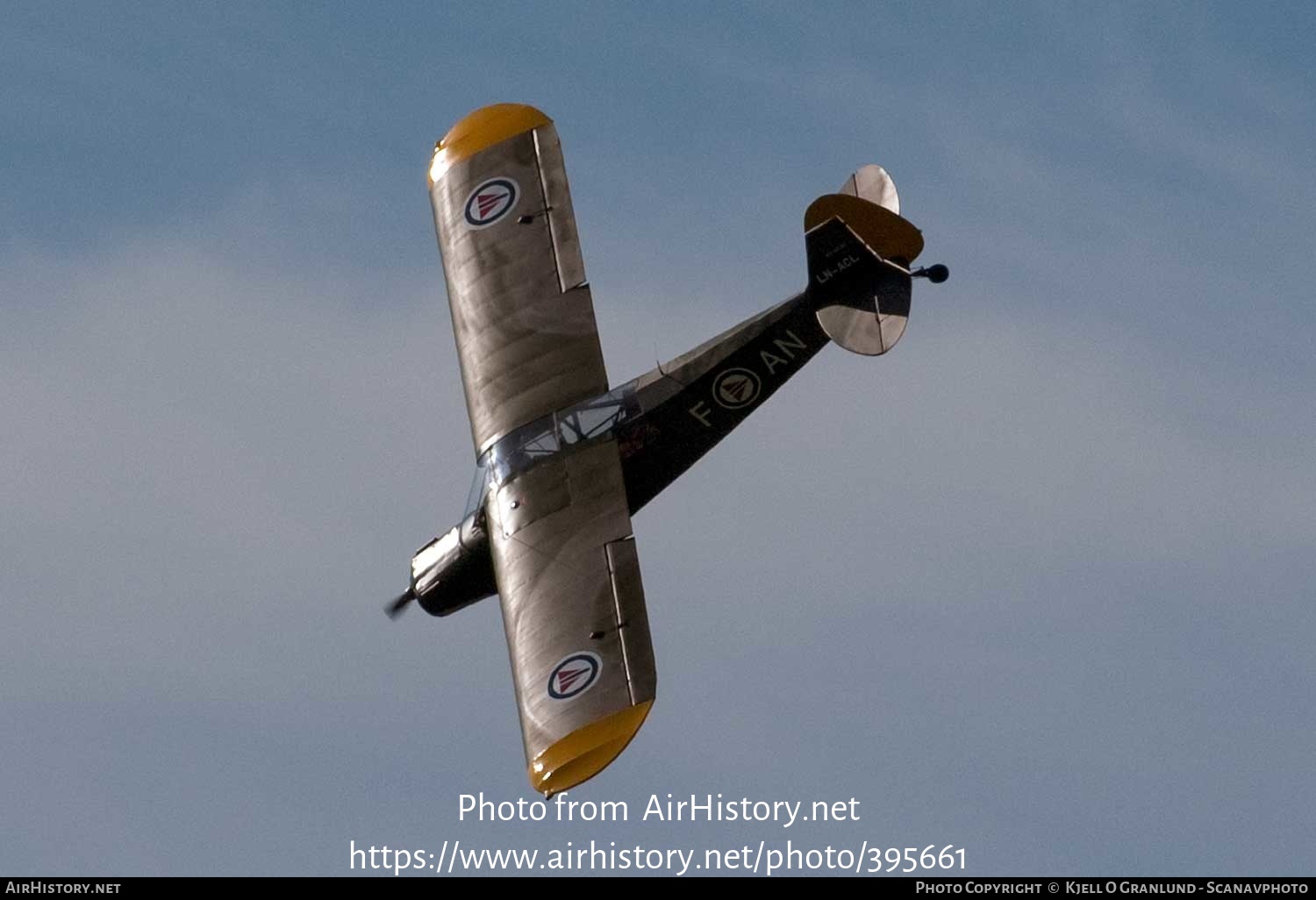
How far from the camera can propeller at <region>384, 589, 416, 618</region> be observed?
4103 centimetres

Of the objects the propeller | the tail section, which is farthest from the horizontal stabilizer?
the propeller

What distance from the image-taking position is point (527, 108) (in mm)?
42562

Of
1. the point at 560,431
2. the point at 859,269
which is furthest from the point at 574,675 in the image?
the point at 859,269

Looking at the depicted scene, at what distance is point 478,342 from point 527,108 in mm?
3740

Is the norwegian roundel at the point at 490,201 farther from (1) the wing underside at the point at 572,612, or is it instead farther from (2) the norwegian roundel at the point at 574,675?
(2) the norwegian roundel at the point at 574,675

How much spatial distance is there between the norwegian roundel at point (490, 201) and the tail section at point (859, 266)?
431 cm

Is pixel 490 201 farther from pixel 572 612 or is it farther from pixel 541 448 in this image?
pixel 572 612

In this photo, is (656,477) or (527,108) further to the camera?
(527,108)

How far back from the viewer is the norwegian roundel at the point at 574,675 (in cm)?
3734

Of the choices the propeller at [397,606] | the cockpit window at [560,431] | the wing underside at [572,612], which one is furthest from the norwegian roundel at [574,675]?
the propeller at [397,606]

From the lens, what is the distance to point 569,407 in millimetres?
39750

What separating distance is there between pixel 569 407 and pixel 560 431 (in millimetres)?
376

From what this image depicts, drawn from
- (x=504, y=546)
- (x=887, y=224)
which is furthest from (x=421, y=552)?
(x=887, y=224)
